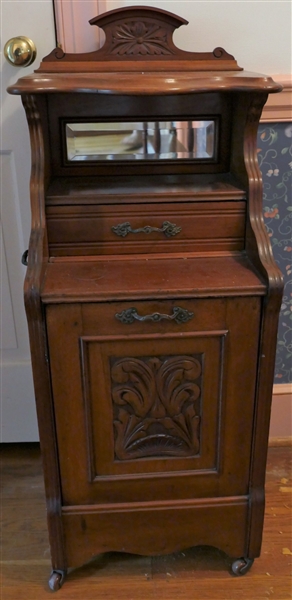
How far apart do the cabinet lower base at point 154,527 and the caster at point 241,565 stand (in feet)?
0.17

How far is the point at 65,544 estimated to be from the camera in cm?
132

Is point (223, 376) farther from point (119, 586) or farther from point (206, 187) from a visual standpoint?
point (119, 586)

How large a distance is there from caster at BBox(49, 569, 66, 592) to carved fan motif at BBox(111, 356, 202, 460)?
0.38 meters

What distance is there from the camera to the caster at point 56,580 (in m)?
1.35

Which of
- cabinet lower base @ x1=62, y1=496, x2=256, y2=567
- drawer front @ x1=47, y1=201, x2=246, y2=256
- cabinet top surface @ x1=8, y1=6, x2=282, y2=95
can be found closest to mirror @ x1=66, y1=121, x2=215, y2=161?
cabinet top surface @ x1=8, y1=6, x2=282, y2=95

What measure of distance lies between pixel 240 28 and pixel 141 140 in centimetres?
44

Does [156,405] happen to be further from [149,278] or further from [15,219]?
[15,219]

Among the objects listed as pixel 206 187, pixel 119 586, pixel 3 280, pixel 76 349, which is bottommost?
pixel 119 586

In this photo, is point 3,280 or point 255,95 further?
point 3,280

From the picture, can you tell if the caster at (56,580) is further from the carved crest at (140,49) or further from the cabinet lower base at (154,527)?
the carved crest at (140,49)

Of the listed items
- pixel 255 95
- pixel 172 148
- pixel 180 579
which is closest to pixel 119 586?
pixel 180 579

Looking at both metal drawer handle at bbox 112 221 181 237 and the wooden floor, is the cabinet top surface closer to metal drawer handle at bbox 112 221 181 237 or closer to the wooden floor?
metal drawer handle at bbox 112 221 181 237

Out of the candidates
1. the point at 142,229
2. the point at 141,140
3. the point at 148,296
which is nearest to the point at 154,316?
the point at 148,296

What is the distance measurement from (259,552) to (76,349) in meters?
0.75
